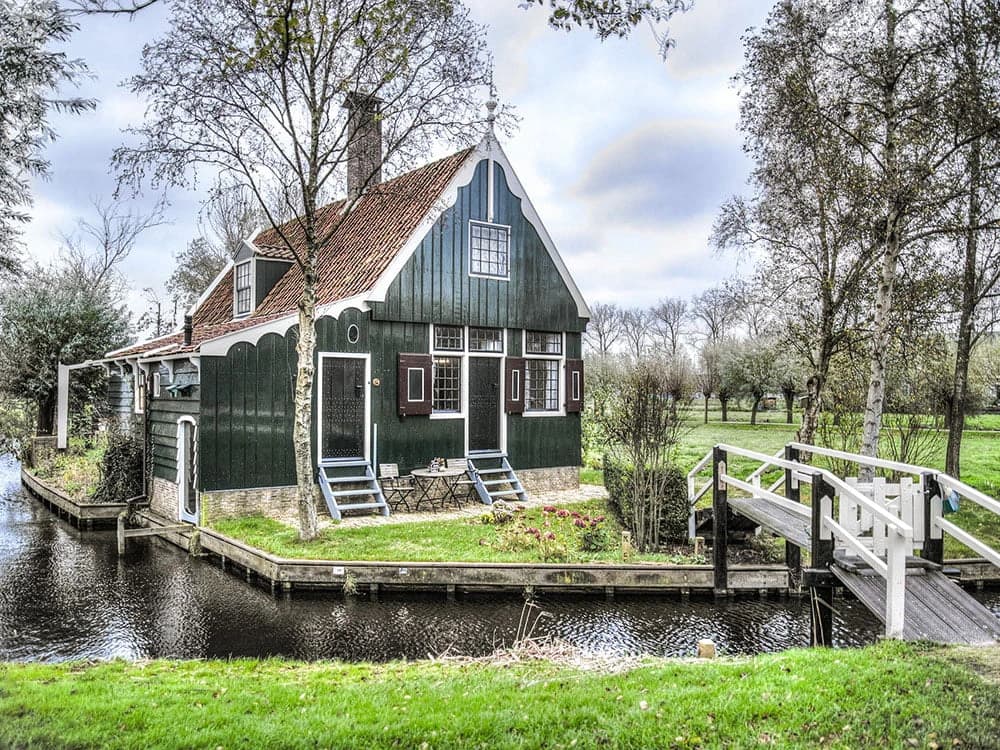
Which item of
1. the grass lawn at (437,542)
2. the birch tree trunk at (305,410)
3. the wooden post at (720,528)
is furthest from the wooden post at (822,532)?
the birch tree trunk at (305,410)

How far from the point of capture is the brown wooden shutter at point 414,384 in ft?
45.3

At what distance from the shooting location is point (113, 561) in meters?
10.7

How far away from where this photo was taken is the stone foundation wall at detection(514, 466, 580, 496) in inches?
619

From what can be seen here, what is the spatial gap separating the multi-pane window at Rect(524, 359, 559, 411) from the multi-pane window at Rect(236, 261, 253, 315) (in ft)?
21.7

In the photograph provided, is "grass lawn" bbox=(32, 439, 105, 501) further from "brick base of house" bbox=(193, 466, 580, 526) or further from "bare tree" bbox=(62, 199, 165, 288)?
"bare tree" bbox=(62, 199, 165, 288)

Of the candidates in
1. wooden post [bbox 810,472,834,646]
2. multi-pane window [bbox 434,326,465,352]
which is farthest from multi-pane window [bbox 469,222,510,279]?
wooden post [bbox 810,472,834,646]

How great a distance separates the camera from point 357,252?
49.9ft

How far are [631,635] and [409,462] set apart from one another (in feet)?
23.1

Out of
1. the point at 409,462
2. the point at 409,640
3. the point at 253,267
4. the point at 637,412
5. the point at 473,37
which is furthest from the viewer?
the point at 253,267

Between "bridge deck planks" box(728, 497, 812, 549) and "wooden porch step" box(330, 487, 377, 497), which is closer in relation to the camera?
"bridge deck planks" box(728, 497, 812, 549)

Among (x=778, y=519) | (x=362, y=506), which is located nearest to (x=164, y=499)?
(x=362, y=506)

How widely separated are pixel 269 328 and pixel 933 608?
411 inches

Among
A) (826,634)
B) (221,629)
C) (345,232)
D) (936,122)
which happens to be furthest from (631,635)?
(345,232)

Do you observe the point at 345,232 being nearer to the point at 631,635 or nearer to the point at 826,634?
the point at 631,635
